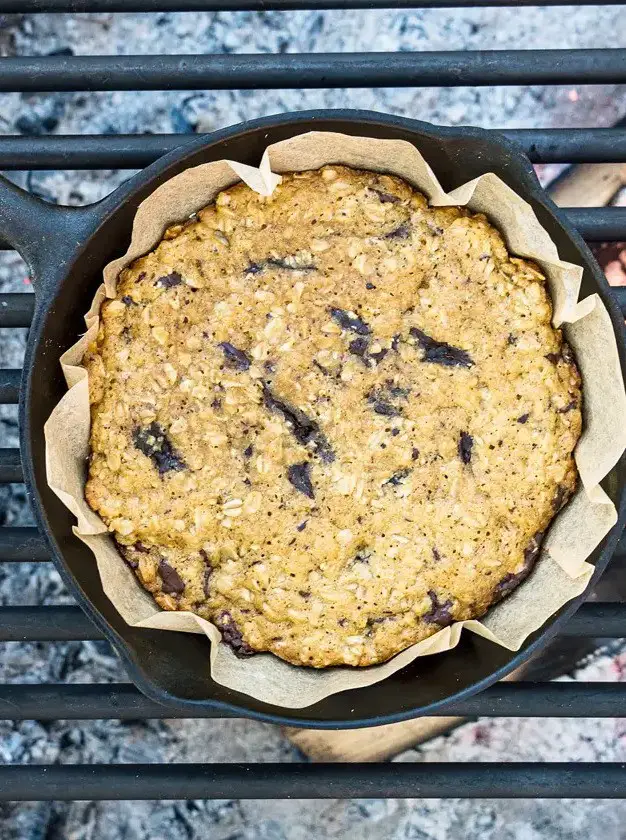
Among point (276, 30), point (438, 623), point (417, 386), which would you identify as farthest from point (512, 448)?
point (276, 30)

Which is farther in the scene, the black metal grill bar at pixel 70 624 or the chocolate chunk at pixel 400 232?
the black metal grill bar at pixel 70 624

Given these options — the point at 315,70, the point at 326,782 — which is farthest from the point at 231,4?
the point at 326,782

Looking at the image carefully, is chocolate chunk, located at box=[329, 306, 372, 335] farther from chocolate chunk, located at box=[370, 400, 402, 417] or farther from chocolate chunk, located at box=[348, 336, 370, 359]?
chocolate chunk, located at box=[370, 400, 402, 417]

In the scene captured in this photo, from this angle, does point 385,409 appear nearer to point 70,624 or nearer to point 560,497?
point 560,497

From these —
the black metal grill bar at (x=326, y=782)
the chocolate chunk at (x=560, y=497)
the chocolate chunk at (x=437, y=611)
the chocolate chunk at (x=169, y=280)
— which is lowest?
the black metal grill bar at (x=326, y=782)

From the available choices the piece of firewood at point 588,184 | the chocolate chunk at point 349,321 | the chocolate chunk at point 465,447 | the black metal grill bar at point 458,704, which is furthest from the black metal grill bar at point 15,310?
the piece of firewood at point 588,184

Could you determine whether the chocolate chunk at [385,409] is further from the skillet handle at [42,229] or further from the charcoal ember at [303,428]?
the skillet handle at [42,229]

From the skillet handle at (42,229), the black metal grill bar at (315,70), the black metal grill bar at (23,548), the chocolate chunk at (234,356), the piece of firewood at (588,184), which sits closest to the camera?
the skillet handle at (42,229)
